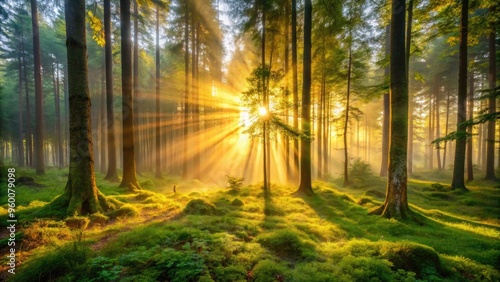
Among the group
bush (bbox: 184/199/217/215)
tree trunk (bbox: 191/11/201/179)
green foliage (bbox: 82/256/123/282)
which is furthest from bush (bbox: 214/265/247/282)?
tree trunk (bbox: 191/11/201/179)

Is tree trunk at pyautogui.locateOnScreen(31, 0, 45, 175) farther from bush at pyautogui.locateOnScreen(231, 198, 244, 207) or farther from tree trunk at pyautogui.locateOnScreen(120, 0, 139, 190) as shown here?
bush at pyautogui.locateOnScreen(231, 198, 244, 207)

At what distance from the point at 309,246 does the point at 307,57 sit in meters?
9.73

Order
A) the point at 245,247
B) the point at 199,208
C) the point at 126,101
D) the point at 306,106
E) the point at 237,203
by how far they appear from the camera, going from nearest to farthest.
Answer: the point at 245,247
the point at 199,208
the point at 237,203
the point at 126,101
the point at 306,106

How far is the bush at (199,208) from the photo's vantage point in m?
7.32

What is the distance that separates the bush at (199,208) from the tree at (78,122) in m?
2.71

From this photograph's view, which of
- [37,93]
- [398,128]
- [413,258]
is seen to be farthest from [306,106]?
[37,93]

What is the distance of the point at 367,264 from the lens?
387cm

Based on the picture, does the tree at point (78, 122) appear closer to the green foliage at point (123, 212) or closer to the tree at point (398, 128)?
the green foliage at point (123, 212)

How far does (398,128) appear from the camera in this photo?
754 cm

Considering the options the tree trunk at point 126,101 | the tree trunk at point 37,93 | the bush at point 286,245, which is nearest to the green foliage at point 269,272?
the bush at point 286,245

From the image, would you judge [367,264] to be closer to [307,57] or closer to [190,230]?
[190,230]

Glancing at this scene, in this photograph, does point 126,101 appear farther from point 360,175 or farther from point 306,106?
point 360,175

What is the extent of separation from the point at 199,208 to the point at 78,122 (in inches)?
188

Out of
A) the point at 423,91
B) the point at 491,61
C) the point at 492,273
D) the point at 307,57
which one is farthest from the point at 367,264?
the point at 423,91
